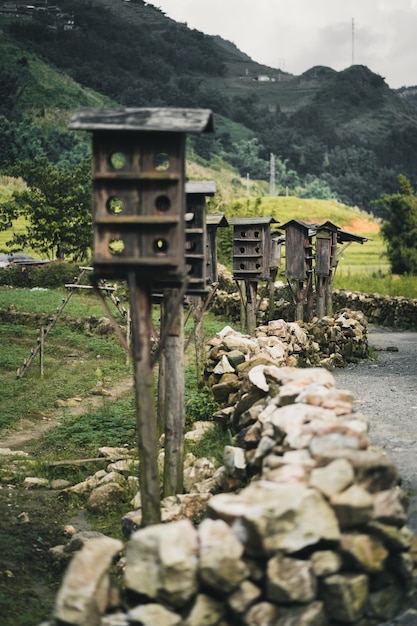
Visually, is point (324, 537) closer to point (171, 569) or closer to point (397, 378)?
point (171, 569)

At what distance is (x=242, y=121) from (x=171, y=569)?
122 meters

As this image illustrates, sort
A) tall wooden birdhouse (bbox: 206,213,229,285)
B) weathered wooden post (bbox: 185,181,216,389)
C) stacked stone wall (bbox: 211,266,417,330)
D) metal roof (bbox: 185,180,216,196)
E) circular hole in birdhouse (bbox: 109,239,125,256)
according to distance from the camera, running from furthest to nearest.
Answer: stacked stone wall (bbox: 211,266,417,330) < tall wooden birdhouse (bbox: 206,213,229,285) < metal roof (bbox: 185,180,216,196) < weathered wooden post (bbox: 185,181,216,389) < circular hole in birdhouse (bbox: 109,239,125,256)

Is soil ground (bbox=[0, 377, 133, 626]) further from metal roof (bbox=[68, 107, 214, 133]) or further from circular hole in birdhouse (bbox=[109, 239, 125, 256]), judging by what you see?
metal roof (bbox=[68, 107, 214, 133])

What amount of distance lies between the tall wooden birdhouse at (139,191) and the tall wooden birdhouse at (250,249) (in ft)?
35.6

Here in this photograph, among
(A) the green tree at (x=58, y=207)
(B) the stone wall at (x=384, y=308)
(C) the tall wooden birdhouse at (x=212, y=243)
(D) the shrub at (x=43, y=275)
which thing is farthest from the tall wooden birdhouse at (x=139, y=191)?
(A) the green tree at (x=58, y=207)

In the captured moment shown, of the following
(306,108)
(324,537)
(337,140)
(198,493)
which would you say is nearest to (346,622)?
(324,537)

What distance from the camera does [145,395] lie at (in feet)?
24.7

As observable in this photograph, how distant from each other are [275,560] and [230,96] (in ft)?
466

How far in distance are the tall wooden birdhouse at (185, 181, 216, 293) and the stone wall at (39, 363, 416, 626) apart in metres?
5.27

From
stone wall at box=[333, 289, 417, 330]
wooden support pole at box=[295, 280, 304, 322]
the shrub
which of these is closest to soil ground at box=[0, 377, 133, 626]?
wooden support pole at box=[295, 280, 304, 322]

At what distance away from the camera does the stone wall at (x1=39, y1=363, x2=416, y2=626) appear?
230 inches

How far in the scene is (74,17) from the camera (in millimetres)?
151000

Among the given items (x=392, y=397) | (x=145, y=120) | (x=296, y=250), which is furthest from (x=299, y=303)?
(x=145, y=120)

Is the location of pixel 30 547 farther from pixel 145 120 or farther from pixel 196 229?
pixel 196 229
